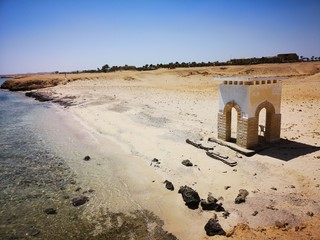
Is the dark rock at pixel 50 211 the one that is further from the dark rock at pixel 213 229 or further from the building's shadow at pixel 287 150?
the building's shadow at pixel 287 150

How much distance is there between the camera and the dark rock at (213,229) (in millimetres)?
6902

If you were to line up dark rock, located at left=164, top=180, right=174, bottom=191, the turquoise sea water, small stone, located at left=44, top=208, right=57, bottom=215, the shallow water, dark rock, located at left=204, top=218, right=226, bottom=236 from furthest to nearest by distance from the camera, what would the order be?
dark rock, located at left=164, top=180, right=174, bottom=191
small stone, located at left=44, top=208, right=57, bottom=215
the turquoise sea water
the shallow water
dark rock, located at left=204, top=218, right=226, bottom=236

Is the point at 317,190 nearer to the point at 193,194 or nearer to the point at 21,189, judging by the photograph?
the point at 193,194

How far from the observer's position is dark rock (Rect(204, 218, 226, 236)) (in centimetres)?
690

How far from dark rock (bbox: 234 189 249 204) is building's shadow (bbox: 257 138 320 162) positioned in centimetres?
320

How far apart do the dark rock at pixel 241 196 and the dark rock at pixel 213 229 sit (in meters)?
1.51

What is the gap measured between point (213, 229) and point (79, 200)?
4832 mm

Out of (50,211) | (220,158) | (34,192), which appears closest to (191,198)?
(220,158)

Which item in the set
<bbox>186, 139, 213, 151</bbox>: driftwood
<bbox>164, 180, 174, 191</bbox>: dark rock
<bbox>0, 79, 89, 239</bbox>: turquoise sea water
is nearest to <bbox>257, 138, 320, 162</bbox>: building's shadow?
<bbox>186, 139, 213, 151</bbox>: driftwood

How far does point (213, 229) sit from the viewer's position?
694 centimetres

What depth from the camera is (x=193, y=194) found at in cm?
845

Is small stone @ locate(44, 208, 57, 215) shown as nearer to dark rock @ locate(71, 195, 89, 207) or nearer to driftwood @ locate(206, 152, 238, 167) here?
dark rock @ locate(71, 195, 89, 207)

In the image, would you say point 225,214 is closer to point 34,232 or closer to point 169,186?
point 169,186

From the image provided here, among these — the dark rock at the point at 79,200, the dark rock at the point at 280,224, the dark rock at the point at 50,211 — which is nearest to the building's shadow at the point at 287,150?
the dark rock at the point at 280,224
